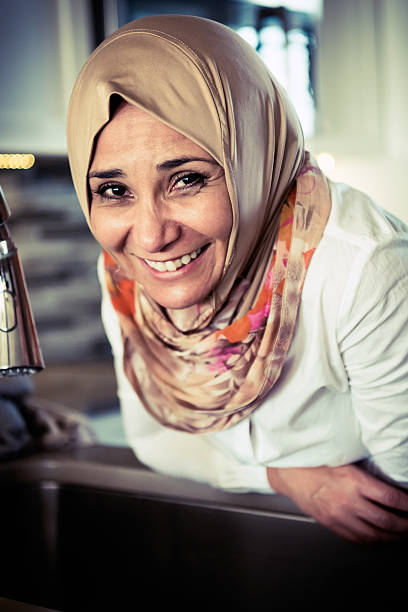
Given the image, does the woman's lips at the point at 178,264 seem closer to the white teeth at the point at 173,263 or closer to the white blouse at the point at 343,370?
the white teeth at the point at 173,263

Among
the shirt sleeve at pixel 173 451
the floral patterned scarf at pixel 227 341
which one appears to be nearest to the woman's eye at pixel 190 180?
the floral patterned scarf at pixel 227 341

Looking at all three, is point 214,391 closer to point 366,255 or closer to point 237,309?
point 237,309

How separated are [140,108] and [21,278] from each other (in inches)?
9.3

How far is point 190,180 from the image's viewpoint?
712 mm

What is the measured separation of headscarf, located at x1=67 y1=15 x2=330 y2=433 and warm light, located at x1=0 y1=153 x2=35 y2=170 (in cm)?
125

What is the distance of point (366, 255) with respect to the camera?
0.72m

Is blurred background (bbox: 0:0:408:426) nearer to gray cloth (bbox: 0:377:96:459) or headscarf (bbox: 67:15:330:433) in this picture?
gray cloth (bbox: 0:377:96:459)

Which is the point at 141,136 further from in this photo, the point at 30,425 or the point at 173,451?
the point at 30,425

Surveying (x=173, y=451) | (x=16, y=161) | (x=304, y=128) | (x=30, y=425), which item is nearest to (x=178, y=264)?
(x=173, y=451)

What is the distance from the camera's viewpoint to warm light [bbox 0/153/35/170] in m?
2.08

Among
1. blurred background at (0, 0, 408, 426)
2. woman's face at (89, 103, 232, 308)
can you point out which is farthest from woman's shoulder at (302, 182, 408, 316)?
blurred background at (0, 0, 408, 426)

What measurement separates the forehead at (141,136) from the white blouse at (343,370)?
206 millimetres

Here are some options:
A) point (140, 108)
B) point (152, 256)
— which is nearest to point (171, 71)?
point (140, 108)

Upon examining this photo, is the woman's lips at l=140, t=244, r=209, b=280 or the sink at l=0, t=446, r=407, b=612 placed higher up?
the woman's lips at l=140, t=244, r=209, b=280
